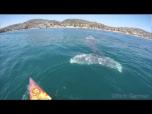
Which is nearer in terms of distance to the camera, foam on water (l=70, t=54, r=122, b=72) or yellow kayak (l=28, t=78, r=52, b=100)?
yellow kayak (l=28, t=78, r=52, b=100)

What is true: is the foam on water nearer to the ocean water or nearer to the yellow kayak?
the ocean water

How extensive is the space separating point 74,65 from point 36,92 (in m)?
1.38

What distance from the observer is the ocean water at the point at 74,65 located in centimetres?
367

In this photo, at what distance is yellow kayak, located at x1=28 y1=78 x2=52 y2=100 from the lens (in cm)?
333

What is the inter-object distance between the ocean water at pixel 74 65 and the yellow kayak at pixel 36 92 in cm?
9

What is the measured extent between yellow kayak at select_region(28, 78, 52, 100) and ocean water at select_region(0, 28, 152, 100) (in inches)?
3.4

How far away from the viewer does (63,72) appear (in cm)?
427

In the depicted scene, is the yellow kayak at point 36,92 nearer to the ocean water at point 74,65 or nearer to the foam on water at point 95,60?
the ocean water at point 74,65

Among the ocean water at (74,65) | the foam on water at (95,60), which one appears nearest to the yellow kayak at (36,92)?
the ocean water at (74,65)

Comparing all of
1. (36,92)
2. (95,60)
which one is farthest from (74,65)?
(36,92)

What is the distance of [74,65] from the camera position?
4535 millimetres

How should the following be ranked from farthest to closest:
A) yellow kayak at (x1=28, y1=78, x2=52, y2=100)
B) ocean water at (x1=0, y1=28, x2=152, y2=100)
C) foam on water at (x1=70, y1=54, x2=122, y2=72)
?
1. foam on water at (x1=70, y1=54, x2=122, y2=72)
2. ocean water at (x1=0, y1=28, x2=152, y2=100)
3. yellow kayak at (x1=28, y1=78, x2=52, y2=100)

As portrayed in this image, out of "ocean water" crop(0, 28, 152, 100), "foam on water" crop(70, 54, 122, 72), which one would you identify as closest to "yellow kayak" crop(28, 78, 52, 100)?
"ocean water" crop(0, 28, 152, 100)
